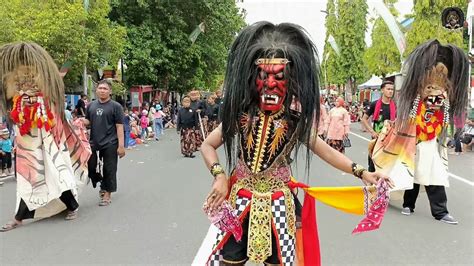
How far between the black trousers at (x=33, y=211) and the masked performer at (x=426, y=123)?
12.7ft

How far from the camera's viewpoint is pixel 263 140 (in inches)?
Result: 117

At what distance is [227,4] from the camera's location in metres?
28.2

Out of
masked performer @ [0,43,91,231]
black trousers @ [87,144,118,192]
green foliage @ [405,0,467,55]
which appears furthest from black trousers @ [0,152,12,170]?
green foliage @ [405,0,467,55]

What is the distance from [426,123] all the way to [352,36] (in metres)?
39.7

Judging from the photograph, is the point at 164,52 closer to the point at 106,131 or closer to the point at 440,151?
the point at 106,131

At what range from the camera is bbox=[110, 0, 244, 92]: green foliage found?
80.3ft

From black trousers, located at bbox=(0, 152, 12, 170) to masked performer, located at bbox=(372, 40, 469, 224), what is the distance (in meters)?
6.78

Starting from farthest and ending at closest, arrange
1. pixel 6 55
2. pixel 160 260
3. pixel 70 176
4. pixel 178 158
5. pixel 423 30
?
pixel 423 30
pixel 178 158
pixel 70 176
pixel 6 55
pixel 160 260

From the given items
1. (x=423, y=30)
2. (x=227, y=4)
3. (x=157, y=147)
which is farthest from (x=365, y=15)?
(x=157, y=147)

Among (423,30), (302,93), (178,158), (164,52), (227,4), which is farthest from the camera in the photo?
(227,4)

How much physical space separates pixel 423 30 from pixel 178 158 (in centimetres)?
1356

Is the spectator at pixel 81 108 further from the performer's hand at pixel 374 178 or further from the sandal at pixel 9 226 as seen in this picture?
the performer's hand at pixel 374 178

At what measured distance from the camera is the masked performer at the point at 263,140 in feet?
9.43

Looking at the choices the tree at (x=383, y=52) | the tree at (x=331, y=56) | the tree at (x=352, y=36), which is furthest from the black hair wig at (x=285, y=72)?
the tree at (x=331, y=56)
